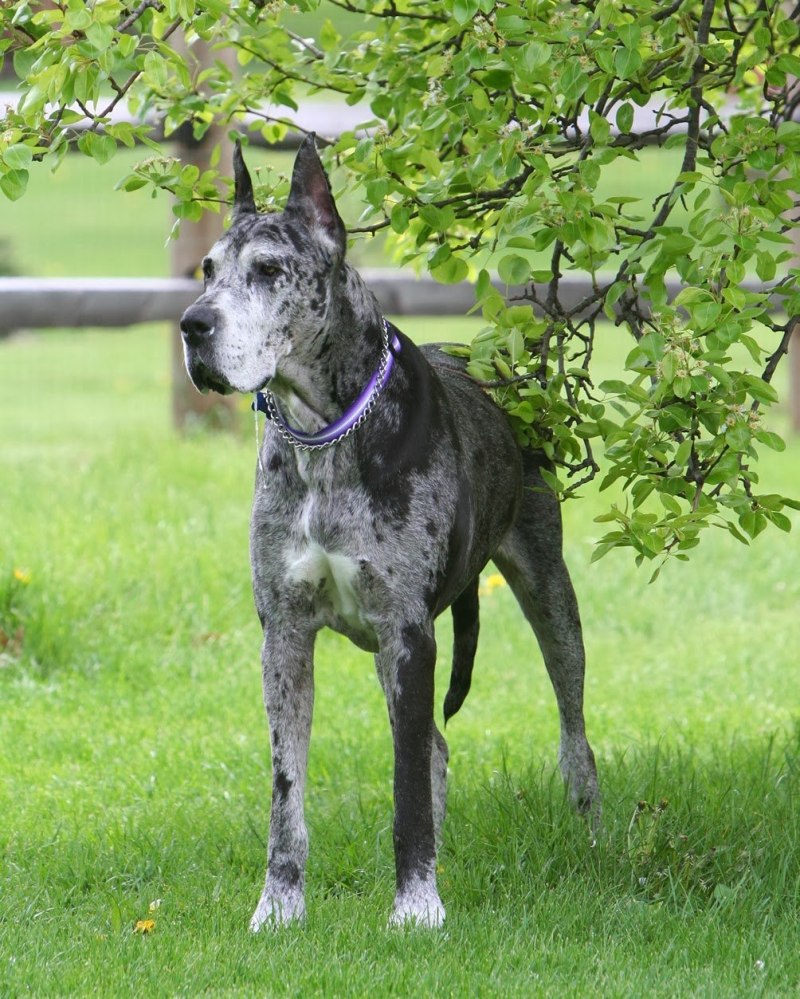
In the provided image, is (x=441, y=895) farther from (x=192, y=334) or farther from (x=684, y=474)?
(x=192, y=334)

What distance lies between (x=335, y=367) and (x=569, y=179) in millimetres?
729

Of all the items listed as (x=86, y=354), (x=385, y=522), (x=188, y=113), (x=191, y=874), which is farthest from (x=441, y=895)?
(x=86, y=354)

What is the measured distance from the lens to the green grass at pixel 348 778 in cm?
354

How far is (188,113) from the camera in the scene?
184 inches

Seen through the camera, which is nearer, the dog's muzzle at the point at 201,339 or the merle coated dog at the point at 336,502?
the dog's muzzle at the point at 201,339

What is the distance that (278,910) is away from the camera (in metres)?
3.75

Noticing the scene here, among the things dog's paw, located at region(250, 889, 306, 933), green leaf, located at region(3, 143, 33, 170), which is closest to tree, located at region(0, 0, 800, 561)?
green leaf, located at region(3, 143, 33, 170)

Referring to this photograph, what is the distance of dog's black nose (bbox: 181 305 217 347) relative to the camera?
11.0 ft

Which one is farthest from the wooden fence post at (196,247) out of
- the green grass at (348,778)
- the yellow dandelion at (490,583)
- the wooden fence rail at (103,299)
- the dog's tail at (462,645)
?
the dog's tail at (462,645)

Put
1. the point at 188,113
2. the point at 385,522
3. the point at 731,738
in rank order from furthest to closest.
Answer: the point at 731,738
the point at 188,113
the point at 385,522

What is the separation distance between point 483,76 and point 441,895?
2142 mm

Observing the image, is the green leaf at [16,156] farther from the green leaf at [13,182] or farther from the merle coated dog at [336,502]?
the merle coated dog at [336,502]

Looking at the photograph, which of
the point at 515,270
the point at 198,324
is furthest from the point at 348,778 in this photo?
the point at 198,324

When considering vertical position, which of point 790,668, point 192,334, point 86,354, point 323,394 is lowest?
point 86,354
